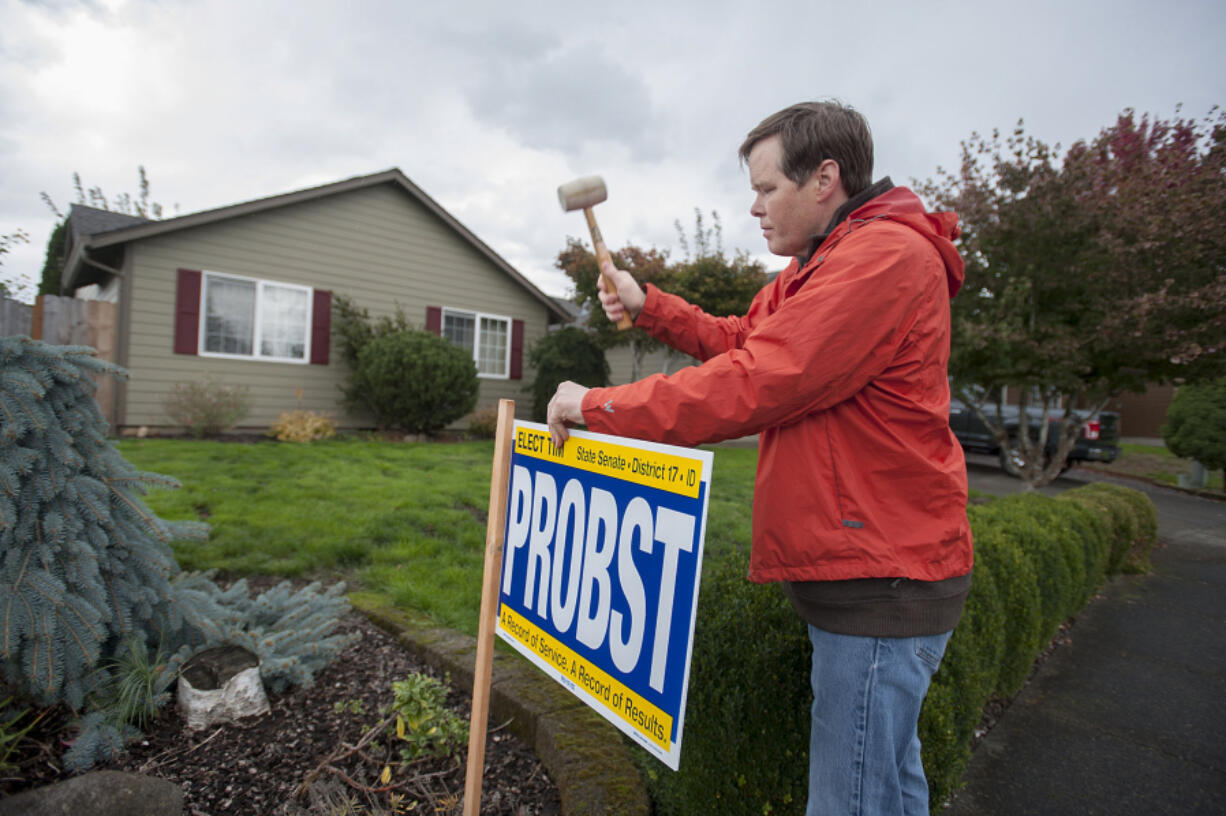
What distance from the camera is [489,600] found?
5.88ft

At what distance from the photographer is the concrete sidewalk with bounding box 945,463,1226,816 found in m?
2.44

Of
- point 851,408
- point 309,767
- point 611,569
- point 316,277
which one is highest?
point 316,277

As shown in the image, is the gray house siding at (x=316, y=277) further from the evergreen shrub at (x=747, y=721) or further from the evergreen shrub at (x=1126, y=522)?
the evergreen shrub at (x=747, y=721)

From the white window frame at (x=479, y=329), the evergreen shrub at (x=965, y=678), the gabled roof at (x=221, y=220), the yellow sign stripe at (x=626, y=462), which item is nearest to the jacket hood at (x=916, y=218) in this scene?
the yellow sign stripe at (x=626, y=462)

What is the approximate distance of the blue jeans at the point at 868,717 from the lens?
123cm

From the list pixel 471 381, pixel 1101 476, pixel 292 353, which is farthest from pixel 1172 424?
pixel 292 353

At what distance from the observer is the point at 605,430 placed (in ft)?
4.44

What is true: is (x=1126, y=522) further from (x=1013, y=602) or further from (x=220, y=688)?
(x=220, y=688)

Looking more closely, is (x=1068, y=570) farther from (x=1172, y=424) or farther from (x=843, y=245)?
(x=1172, y=424)

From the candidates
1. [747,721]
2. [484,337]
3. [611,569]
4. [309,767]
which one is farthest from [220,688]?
[484,337]

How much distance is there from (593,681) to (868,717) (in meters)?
0.59

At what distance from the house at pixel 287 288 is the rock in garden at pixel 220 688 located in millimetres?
9034

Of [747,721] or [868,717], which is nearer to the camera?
[868,717]

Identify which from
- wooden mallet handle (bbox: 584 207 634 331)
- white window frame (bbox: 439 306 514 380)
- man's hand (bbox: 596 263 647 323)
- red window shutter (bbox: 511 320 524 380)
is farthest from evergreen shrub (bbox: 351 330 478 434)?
man's hand (bbox: 596 263 647 323)
